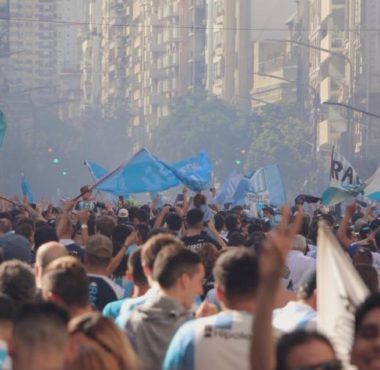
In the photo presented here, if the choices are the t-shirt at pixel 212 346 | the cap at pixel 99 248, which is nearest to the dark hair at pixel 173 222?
the cap at pixel 99 248

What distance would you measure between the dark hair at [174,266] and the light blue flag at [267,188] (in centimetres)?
2211

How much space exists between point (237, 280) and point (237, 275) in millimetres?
25

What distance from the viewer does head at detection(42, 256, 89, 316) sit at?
8133mm

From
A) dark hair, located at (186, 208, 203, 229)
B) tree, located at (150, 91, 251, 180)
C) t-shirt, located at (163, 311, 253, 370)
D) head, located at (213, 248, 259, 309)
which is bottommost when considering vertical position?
tree, located at (150, 91, 251, 180)

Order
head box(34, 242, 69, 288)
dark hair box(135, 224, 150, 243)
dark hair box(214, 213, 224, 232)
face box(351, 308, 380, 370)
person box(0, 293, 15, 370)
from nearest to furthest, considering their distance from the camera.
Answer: face box(351, 308, 380, 370)
person box(0, 293, 15, 370)
head box(34, 242, 69, 288)
dark hair box(135, 224, 150, 243)
dark hair box(214, 213, 224, 232)

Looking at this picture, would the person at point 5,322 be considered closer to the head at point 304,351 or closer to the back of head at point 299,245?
the head at point 304,351

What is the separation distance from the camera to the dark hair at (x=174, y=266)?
27.1 ft

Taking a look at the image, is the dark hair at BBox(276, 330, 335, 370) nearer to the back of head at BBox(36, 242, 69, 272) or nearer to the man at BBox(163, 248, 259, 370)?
the man at BBox(163, 248, 259, 370)

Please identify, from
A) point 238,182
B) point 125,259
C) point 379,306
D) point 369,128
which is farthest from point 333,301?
point 369,128

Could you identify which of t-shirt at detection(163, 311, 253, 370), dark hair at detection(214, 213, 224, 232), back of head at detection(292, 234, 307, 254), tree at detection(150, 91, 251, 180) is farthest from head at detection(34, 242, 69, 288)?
tree at detection(150, 91, 251, 180)

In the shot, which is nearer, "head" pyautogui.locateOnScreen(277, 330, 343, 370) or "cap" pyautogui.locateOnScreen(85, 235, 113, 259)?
"head" pyautogui.locateOnScreen(277, 330, 343, 370)

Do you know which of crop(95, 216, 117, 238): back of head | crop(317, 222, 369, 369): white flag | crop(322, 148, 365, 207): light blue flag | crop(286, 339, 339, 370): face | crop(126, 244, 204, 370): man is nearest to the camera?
crop(286, 339, 339, 370): face

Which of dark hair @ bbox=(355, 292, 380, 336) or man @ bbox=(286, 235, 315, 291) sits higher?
dark hair @ bbox=(355, 292, 380, 336)

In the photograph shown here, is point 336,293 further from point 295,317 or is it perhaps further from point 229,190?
point 229,190
